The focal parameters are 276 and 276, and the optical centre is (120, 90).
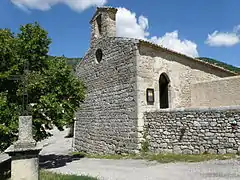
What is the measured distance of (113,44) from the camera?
14047mm

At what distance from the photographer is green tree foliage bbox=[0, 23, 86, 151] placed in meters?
9.55

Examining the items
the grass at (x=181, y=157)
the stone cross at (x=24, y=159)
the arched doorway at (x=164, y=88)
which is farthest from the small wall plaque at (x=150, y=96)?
the stone cross at (x=24, y=159)

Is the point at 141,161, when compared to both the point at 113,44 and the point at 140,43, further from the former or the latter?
the point at 113,44

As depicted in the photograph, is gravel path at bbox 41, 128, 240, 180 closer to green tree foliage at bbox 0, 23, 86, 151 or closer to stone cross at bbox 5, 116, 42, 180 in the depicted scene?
green tree foliage at bbox 0, 23, 86, 151

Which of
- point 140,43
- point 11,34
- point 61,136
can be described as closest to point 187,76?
point 140,43

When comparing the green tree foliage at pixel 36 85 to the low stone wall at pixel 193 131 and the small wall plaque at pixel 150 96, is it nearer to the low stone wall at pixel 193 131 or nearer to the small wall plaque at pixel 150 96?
the small wall plaque at pixel 150 96

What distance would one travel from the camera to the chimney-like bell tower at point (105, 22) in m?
14.7

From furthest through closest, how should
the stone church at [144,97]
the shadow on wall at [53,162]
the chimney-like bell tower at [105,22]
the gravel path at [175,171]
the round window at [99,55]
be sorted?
the round window at [99,55]
the chimney-like bell tower at [105,22]
the shadow on wall at [53,162]
the stone church at [144,97]
the gravel path at [175,171]

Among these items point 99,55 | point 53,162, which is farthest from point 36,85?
point 99,55

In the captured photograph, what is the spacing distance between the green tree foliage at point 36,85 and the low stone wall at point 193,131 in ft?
11.3

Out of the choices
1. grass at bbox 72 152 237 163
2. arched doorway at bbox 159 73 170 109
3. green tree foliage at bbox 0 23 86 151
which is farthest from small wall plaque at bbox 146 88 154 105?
green tree foliage at bbox 0 23 86 151

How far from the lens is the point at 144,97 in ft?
39.9

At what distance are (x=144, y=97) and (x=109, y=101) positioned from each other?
2.52 metres

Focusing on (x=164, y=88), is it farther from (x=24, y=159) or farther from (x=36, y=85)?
(x=24, y=159)
